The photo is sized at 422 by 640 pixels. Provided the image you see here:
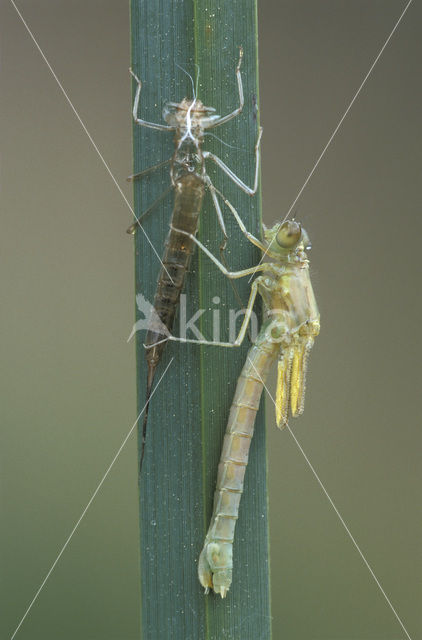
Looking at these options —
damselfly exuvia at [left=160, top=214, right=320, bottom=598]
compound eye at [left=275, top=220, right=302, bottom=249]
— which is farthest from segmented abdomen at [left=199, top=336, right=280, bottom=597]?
compound eye at [left=275, top=220, right=302, bottom=249]

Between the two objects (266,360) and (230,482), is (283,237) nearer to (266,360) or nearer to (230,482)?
(266,360)

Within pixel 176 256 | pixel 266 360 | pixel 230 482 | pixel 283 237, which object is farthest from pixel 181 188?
pixel 230 482

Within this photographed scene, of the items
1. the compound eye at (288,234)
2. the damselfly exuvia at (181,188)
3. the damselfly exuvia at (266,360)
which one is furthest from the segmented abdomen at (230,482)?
the compound eye at (288,234)

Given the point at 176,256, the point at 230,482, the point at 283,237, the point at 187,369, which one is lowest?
the point at 230,482

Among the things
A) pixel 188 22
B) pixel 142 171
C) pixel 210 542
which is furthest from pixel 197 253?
pixel 210 542

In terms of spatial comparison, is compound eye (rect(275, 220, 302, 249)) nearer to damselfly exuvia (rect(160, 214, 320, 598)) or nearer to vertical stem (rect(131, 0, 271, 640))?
damselfly exuvia (rect(160, 214, 320, 598))

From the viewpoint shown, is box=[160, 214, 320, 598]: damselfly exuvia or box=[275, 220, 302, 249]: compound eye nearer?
box=[160, 214, 320, 598]: damselfly exuvia
